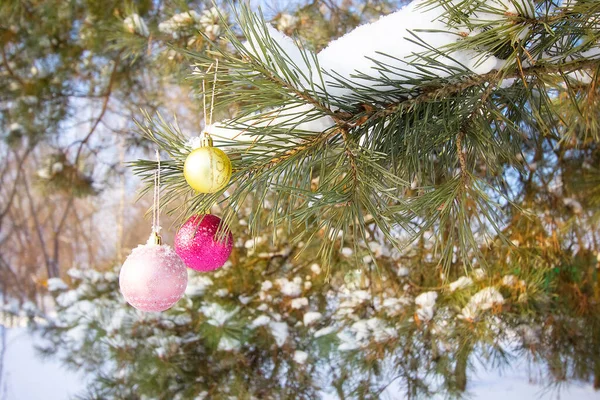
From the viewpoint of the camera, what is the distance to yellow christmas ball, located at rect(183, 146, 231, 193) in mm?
A: 239

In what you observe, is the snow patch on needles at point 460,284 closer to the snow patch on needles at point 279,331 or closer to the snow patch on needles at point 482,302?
the snow patch on needles at point 482,302

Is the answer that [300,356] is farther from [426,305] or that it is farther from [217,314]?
[426,305]

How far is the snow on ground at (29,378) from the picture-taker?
212cm

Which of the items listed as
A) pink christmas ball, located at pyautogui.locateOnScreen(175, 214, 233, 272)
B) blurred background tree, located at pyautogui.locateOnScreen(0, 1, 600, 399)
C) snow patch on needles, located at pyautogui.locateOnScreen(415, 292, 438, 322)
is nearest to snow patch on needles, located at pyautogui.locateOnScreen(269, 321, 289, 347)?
blurred background tree, located at pyautogui.locateOnScreen(0, 1, 600, 399)

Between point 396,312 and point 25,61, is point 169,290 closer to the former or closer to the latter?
point 396,312

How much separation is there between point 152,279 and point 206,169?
90 millimetres

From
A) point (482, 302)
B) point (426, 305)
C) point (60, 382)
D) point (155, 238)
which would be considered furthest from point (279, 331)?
point (60, 382)

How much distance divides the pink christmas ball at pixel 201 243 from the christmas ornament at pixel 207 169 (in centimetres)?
6

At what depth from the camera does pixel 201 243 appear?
0.96 feet

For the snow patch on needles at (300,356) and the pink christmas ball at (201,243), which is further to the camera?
the snow patch on needles at (300,356)

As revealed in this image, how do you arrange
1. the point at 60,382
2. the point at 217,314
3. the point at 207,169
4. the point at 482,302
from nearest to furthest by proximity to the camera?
the point at 207,169 → the point at 482,302 → the point at 217,314 → the point at 60,382

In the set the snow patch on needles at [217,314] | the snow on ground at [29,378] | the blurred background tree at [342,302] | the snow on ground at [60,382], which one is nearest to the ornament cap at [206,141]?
the blurred background tree at [342,302]

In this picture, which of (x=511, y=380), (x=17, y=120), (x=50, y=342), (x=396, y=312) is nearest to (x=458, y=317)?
(x=396, y=312)

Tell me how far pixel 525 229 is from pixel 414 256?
215 mm
